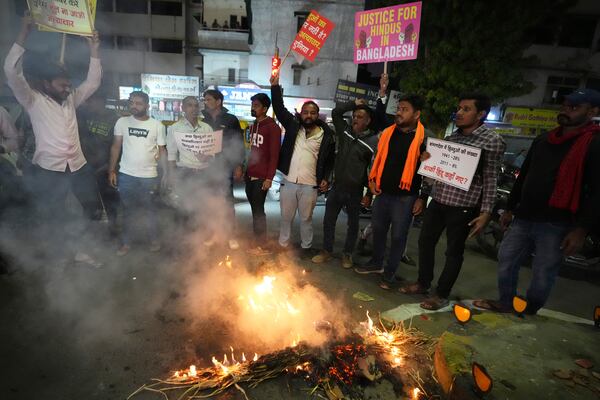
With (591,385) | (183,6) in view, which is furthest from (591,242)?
(183,6)

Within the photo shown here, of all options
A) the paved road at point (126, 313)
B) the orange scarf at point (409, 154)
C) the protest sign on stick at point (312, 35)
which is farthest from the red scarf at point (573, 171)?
the protest sign on stick at point (312, 35)

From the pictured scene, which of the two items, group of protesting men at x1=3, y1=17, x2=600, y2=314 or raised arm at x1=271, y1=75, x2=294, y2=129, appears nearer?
group of protesting men at x1=3, y1=17, x2=600, y2=314

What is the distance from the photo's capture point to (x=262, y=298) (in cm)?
378

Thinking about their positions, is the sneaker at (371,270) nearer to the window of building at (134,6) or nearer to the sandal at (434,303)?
the sandal at (434,303)

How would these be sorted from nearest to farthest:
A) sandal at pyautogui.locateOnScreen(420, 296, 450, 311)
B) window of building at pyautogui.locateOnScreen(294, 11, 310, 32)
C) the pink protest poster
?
sandal at pyautogui.locateOnScreen(420, 296, 450, 311) → the pink protest poster → window of building at pyautogui.locateOnScreen(294, 11, 310, 32)

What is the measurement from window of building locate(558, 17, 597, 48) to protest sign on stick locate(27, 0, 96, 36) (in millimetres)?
25870

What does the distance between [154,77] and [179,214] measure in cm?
1818

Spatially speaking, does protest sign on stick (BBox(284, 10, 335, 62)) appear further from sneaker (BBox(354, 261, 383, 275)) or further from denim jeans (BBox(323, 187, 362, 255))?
sneaker (BBox(354, 261, 383, 275))

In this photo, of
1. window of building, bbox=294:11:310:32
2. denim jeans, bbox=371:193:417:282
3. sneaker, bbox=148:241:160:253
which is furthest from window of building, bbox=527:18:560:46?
sneaker, bbox=148:241:160:253

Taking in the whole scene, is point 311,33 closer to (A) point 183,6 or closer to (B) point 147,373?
(B) point 147,373

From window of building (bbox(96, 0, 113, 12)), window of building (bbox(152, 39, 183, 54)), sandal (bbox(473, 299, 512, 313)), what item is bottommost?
sandal (bbox(473, 299, 512, 313))

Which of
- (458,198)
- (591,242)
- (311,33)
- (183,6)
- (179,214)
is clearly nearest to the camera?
(458,198)

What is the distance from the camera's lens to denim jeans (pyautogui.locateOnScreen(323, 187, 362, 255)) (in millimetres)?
4879

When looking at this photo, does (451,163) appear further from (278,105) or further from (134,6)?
(134,6)
